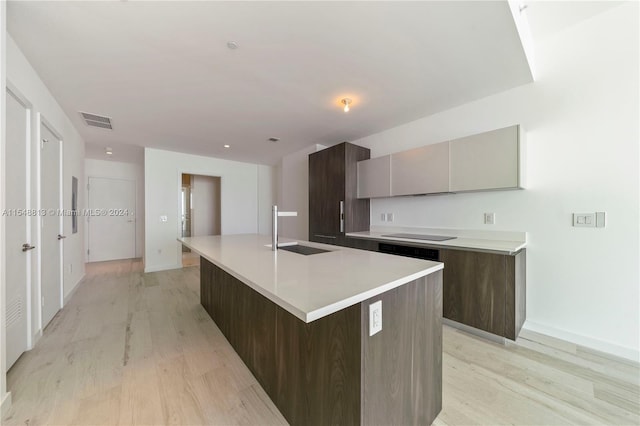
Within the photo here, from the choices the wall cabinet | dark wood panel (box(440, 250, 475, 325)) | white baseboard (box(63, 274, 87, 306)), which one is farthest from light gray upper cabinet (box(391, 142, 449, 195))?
white baseboard (box(63, 274, 87, 306))

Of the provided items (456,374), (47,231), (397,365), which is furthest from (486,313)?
(47,231)

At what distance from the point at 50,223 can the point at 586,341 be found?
5140 mm

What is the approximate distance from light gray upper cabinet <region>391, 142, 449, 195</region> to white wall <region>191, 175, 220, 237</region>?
5.44 metres

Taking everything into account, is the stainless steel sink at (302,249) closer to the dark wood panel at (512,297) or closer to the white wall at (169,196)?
the dark wood panel at (512,297)

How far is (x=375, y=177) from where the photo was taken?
3.21m

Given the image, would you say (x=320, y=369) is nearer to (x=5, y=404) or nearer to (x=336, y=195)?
(x=5, y=404)

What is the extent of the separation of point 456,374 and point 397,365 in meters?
0.96

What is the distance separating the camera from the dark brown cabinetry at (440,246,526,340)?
1909 millimetres

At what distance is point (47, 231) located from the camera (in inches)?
92.2

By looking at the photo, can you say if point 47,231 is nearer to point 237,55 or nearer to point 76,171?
point 76,171

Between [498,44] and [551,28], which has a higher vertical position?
[551,28]

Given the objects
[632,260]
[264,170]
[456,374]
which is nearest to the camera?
[456,374]

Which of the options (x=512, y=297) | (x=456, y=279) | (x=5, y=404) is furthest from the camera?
(x=456, y=279)

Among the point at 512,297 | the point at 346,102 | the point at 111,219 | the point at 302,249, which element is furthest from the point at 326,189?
the point at 111,219
